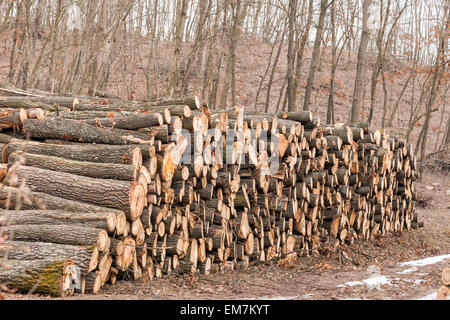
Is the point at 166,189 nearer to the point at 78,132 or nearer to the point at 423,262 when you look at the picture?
the point at 78,132

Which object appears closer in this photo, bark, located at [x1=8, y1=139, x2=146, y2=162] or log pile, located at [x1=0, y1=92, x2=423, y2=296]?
log pile, located at [x1=0, y1=92, x2=423, y2=296]

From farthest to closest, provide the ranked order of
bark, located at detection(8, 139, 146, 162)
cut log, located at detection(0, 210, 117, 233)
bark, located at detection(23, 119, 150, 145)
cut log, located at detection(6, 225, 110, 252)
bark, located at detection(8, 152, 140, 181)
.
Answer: bark, located at detection(23, 119, 150, 145) < bark, located at detection(8, 139, 146, 162) < bark, located at detection(8, 152, 140, 181) < cut log, located at detection(0, 210, 117, 233) < cut log, located at detection(6, 225, 110, 252)

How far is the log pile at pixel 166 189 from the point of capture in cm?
503

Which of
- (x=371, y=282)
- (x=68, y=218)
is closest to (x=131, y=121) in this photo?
(x=68, y=218)

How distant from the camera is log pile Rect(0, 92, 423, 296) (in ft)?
16.5

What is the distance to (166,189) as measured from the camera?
6.21 meters

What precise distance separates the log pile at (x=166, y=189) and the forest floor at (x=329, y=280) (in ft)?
0.85

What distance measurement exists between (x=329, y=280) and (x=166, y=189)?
8.52ft

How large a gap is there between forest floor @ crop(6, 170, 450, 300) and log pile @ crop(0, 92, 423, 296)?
0.85 feet

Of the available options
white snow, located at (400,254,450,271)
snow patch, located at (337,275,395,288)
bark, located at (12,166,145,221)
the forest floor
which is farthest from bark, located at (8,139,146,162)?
white snow, located at (400,254,450,271)

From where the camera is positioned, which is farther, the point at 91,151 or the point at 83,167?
the point at 91,151

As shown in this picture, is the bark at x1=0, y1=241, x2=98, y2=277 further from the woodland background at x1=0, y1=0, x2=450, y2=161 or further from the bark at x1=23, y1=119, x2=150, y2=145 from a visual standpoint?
the woodland background at x1=0, y1=0, x2=450, y2=161
